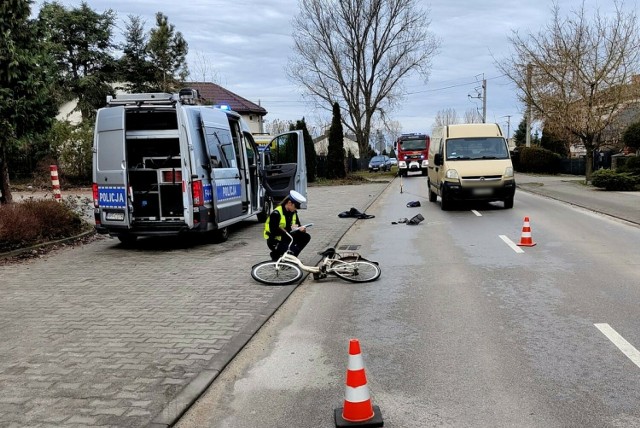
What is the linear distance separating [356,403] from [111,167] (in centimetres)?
836

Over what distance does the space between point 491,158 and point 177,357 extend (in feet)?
45.4

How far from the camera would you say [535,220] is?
45.6 ft

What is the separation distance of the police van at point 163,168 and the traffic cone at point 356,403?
7.20 meters

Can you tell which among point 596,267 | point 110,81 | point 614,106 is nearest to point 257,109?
point 110,81

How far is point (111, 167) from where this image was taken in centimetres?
1045

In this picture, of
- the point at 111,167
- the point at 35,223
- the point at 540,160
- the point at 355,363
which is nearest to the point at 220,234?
the point at 111,167

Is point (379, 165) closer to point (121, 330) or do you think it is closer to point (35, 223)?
point (35, 223)

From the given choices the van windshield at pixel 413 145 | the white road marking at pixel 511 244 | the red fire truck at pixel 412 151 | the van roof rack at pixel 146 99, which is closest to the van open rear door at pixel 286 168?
the van roof rack at pixel 146 99

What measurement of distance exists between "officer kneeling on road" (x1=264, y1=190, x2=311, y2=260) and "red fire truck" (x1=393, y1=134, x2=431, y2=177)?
34.7m

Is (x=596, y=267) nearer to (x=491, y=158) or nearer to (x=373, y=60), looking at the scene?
(x=491, y=158)

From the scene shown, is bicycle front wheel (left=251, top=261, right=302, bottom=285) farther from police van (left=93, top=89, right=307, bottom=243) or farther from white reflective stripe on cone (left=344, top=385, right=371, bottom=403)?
white reflective stripe on cone (left=344, top=385, right=371, bottom=403)

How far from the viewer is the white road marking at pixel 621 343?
4.55 meters

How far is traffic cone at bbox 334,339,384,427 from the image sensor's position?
3.51 m

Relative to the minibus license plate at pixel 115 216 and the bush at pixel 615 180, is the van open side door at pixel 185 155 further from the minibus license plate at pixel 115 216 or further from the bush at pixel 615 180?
the bush at pixel 615 180
